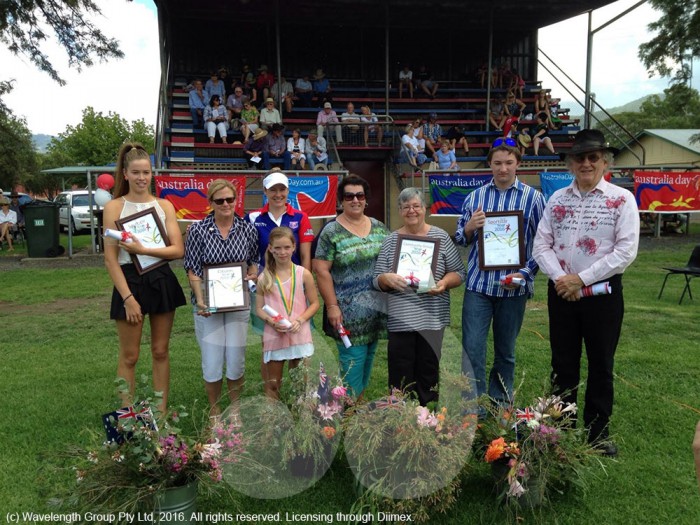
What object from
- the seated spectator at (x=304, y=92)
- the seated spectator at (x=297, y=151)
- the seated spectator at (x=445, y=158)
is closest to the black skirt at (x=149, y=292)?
the seated spectator at (x=297, y=151)

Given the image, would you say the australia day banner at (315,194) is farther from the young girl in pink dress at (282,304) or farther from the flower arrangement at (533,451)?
the flower arrangement at (533,451)

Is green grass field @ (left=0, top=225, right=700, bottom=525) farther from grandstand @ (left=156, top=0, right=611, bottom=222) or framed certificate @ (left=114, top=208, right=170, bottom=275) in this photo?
grandstand @ (left=156, top=0, right=611, bottom=222)

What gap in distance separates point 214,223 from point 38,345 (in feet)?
13.2

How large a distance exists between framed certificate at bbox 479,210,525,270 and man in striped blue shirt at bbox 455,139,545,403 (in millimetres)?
24

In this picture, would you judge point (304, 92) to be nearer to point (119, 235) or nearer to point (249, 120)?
point (249, 120)

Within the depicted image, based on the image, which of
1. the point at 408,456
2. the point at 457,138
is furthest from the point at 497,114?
the point at 408,456

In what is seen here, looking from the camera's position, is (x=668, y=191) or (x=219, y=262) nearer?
(x=219, y=262)

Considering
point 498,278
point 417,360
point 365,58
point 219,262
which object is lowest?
point 417,360

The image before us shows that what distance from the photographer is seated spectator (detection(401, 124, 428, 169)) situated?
52.2 ft

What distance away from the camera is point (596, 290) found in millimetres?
3324

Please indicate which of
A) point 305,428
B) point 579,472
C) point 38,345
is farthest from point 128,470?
point 38,345

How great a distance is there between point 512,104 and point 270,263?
58.1 ft

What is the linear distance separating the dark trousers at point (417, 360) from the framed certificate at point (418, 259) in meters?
0.32

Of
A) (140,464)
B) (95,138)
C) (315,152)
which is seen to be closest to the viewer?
(140,464)
